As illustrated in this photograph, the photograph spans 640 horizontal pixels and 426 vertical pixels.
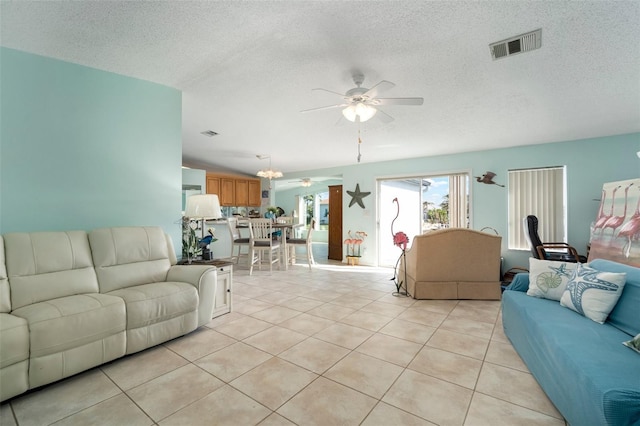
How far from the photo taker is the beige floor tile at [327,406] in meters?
1.48

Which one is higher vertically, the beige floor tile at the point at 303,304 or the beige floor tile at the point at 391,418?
the beige floor tile at the point at 391,418

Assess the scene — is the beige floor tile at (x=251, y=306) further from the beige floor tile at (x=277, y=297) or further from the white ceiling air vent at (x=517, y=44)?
the white ceiling air vent at (x=517, y=44)

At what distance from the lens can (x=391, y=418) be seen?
149 cm

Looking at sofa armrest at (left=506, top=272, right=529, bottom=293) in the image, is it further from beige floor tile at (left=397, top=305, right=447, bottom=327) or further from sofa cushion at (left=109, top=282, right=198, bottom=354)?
sofa cushion at (left=109, top=282, right=198, bottom=354)

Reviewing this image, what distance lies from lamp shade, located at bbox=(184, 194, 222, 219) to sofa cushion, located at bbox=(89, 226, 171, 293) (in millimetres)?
394

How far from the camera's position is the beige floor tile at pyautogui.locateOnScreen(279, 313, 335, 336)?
104 inches

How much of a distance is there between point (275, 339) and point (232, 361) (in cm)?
46

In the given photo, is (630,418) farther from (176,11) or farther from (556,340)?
(176,11)

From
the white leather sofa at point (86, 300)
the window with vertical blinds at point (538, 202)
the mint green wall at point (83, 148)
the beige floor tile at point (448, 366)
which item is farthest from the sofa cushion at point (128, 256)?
the window with vertical blinds at point (538, 202)

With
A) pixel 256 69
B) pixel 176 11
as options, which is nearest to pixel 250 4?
pixel 176 11

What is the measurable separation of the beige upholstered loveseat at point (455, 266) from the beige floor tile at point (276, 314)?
1683mm

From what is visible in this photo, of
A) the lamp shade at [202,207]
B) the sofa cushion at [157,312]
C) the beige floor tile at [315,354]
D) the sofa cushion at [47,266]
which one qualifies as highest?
the lamp shade at [202,207]

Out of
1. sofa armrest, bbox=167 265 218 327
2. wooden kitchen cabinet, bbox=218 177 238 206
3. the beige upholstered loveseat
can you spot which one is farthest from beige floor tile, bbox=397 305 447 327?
wooden kitchen cabinet, bbox=218 177 238 206

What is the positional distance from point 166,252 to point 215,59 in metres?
1.95
